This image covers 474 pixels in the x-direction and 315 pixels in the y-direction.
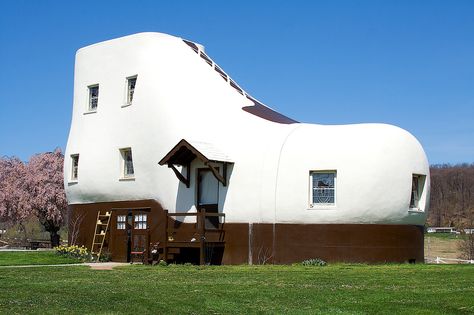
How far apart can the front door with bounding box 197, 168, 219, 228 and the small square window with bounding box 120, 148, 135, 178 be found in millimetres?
3721

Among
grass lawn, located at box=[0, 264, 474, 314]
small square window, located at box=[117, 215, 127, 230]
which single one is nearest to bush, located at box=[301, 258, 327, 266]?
grass lawn, located at box=[0, 264, 474, 314]

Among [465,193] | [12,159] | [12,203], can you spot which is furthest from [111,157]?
[465,193]

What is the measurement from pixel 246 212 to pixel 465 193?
4210 inches

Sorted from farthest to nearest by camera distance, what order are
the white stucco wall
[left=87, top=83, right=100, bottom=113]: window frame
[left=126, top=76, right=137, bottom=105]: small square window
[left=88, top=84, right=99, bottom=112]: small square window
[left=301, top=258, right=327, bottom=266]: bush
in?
[left=88, top=84, right=99, bottom=112]: small square window
[left=87, top=83, right=100, bottom=113]: window frame
[left=126, top=76, right=137, bottom=105]: small square window
the white stucco wall
[left=301, top=258, right=327, bottom=266]: bush

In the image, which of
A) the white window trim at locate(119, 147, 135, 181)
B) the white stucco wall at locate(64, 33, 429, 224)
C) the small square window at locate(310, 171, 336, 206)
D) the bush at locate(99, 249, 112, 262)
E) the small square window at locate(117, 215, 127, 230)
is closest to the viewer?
the white stucco wall at locate(64, 33, 429, 224)

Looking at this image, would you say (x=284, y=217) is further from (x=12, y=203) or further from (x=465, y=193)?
(x=465, y=193)

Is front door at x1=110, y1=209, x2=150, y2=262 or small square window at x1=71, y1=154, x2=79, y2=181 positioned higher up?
small square window at x1=71, y1=154, x2=79, y2=181

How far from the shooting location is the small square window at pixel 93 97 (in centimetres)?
2908

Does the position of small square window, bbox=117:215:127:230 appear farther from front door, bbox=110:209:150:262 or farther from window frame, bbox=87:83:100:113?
window frame, bbox=87:83:100:113

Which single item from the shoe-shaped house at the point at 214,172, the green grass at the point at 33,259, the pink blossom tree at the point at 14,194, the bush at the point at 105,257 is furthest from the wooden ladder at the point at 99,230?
the pink blossom tree at the point at 14,194

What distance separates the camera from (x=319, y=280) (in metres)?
15.5

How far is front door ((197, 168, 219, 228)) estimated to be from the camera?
78.7 ft

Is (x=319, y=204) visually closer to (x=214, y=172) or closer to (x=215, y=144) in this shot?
(x=214, y=172)

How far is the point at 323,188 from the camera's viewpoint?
22109mm
